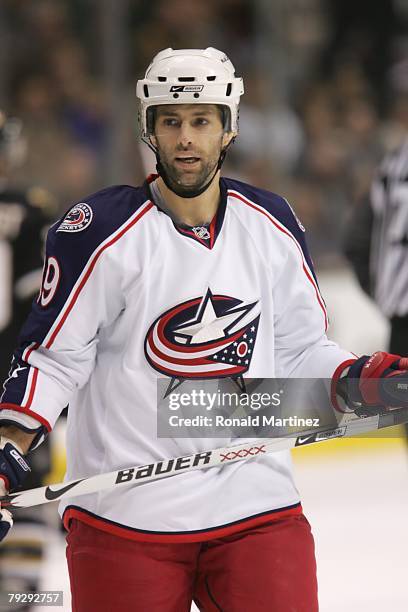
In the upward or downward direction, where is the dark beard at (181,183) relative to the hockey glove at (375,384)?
upward

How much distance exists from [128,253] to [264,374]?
0.29 metres

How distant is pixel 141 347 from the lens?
191 cm

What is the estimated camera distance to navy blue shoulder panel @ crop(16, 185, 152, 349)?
1.89 m

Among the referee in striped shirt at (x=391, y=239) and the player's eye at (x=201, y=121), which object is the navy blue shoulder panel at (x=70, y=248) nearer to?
the player's eye at (x=201, y=121)

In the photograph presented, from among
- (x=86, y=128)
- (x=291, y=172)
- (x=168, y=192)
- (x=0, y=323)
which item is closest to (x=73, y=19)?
(x=86, y=128)

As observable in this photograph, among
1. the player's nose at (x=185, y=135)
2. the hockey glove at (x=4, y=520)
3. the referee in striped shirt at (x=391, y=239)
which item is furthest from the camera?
the referee in striped shirt at (x=391, y=239)

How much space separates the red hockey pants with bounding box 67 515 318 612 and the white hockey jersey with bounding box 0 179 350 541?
1.0 inches

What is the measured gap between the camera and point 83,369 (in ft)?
6.33

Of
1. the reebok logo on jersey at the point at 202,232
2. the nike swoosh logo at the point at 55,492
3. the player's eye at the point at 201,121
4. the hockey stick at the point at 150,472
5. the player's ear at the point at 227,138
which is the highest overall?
the player's eye at the point at 201,121

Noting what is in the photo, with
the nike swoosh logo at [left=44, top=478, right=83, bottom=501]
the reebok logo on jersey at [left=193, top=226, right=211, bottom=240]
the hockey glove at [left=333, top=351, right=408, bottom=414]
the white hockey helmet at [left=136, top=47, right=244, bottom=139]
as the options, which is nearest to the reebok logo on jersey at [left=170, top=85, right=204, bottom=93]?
the white hockey helmet at [left=136, top=47, right=244, bottom=139]

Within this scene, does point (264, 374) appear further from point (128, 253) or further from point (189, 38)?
point (189, 38)

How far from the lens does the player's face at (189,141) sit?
195 cm

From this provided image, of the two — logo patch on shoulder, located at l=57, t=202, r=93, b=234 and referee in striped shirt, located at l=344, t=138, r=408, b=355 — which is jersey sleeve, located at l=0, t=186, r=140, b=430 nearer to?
logo patch on shoulder, located at l=57, t=202, r=93, b=234

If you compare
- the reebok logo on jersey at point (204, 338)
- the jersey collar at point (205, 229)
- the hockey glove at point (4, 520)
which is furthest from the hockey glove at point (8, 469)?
the jersey collar at point (205, 229)
